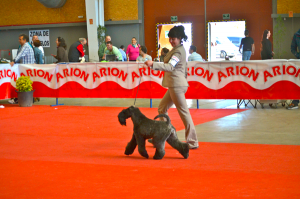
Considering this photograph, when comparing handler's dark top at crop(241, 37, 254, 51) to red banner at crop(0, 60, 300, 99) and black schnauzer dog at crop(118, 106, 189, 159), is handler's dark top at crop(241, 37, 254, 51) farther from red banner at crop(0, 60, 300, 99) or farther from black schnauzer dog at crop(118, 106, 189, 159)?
black schnauzer dog at crop(118, 106, 189, 159)

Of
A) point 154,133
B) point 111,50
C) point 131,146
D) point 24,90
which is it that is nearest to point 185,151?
point 154,133

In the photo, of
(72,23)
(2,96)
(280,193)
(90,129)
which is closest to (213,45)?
(72,23)

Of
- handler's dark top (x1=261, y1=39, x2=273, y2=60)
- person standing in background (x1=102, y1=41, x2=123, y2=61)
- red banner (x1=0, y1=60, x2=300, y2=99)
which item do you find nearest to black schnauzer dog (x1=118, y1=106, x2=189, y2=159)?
red banner (x1=0, y1=60, x2=300, y2=99)

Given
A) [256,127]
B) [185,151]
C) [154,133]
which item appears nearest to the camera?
[154,133]

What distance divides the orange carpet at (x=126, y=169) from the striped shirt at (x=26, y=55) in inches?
181

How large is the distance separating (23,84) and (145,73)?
136 inches

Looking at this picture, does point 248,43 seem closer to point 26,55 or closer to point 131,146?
point 26,55

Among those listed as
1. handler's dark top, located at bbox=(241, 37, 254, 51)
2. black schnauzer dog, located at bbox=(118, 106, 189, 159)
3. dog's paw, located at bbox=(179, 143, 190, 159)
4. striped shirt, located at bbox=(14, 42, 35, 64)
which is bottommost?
dog's paw, located at bbox=(179, 143, 190, 159)

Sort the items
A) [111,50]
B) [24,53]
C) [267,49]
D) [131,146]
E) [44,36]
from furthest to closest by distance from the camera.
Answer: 1. [44,36]
2. [111,50]
3. [267,49]
4. [24,53]
5. [131,146]

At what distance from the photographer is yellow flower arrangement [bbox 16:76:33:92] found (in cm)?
949

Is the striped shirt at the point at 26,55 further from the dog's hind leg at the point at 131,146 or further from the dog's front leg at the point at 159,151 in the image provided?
the dog's front leg at the point at 159,151

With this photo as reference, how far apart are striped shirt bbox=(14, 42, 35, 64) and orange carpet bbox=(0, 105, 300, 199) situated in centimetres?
459

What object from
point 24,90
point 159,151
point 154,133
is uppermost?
point 24,90

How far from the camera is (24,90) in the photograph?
951 centimetres
